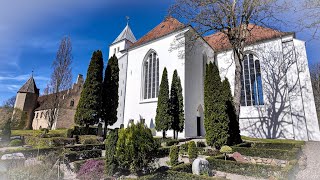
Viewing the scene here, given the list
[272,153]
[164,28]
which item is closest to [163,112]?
[272,153]

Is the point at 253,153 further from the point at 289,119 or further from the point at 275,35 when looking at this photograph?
the point at 275,35

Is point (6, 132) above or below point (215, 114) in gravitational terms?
below

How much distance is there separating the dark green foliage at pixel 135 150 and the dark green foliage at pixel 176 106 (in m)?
9.38

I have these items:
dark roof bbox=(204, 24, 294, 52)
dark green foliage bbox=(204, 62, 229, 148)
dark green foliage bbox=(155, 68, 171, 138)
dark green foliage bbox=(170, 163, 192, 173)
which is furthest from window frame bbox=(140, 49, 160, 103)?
dark green foliage bbox=(170, 163, 192, 173)

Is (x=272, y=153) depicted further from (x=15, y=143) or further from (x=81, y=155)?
(x=15, y=143)

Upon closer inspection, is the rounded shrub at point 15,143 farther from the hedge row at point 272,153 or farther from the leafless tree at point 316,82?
the leafless tree at point 316,82

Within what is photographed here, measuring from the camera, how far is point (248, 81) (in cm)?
2000

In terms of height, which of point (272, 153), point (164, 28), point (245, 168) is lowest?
point (245, 168)

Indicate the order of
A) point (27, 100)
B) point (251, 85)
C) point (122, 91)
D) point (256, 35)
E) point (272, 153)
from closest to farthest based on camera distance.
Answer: point (272, 153) → point (251, 85) → point (256, 35) → point (122, 91) → point (27, 100)

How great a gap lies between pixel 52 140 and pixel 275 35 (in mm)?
22634

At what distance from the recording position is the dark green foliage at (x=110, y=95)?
17.0 metres

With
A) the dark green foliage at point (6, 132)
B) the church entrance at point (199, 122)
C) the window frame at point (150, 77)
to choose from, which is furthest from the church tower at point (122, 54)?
the dark green foliage at point (6, 132)

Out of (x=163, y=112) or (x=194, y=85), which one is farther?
(x=194, y=85)

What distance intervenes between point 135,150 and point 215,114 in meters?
7.02
